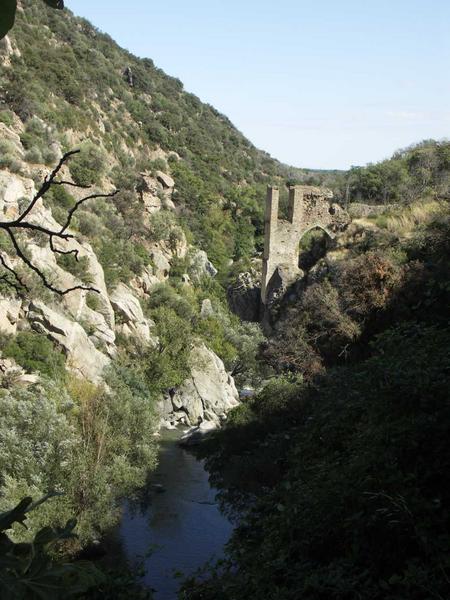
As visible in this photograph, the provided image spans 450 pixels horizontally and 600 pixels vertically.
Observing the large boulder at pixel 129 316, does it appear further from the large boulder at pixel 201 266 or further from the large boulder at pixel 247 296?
the large boulder at pixel 201 266

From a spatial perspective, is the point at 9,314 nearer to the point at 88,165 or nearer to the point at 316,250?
the point at 316,250

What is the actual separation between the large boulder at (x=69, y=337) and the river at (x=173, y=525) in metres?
5.20

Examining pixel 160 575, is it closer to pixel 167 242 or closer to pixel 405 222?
pixel 405 222

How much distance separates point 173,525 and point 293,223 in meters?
16.3

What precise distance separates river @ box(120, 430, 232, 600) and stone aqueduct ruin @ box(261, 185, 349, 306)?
10.4 m

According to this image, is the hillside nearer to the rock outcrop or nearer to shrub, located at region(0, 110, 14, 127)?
the rock outcrop

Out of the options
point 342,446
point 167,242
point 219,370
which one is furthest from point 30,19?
point 342,446

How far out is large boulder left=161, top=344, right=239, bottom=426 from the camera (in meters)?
29.4

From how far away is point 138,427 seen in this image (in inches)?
772

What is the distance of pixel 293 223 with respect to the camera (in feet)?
96.0

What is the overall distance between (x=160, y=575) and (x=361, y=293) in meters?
7.80

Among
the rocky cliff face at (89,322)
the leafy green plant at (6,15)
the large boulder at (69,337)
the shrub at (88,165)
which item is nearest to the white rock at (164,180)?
the shrub at (88,165)

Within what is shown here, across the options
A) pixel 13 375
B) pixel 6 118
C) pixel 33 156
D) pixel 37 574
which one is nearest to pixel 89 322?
pixel 13 375

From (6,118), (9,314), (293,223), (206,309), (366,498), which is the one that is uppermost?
(6,118)
